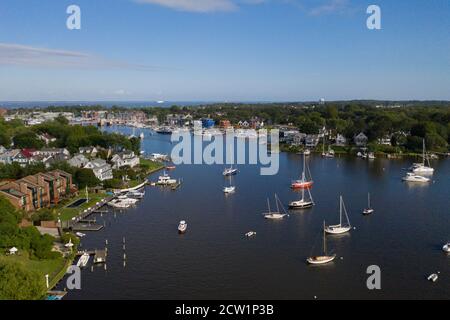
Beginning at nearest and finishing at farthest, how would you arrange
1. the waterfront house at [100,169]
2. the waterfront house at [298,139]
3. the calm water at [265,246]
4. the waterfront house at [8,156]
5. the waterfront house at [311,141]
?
the calm water at [265,246] → the waterfront house at [100,169] → the waterfront house at [8,156] → the waterfront house at [311,141] → the waterfront house at [298,139]

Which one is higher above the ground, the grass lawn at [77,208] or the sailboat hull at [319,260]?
the grass lawn at [77,208]

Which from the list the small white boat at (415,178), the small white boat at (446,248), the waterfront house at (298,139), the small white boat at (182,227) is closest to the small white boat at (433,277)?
the small white boat at (446,248)

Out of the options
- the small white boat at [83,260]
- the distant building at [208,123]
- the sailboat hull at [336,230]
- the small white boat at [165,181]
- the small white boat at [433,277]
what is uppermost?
the distant building at [208,123]

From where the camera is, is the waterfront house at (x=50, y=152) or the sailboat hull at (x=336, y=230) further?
the waterfront house at (x=50, y=152)

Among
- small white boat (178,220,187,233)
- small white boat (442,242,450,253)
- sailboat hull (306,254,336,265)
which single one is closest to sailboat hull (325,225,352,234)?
sailboat hull (306,254,336,265)

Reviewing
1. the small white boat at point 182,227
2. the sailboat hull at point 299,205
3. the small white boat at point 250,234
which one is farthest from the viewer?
the sailboat hull at point 299,205

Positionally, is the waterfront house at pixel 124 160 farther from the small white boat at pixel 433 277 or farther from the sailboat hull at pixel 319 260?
the small white boat at pixel 433 277
